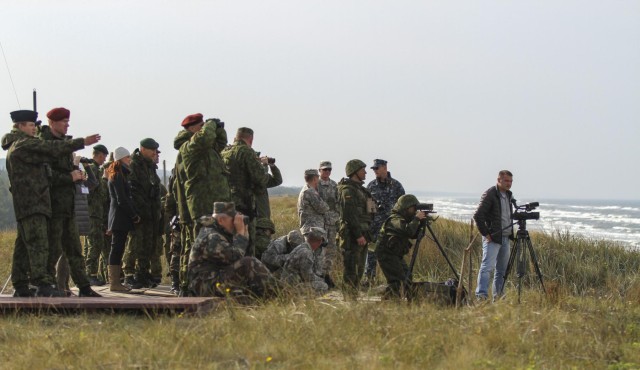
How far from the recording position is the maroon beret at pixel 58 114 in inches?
322

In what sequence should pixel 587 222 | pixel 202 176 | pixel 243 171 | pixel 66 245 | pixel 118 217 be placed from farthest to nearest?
pixel 587 222, pixel 118 217, pixel 243 171, pixel 202 176, pixel 66 245

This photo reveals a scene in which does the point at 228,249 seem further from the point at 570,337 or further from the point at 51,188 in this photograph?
the point at 570,337

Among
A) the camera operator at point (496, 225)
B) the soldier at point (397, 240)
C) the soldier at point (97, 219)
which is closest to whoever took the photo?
the soldier at point (397, 240)

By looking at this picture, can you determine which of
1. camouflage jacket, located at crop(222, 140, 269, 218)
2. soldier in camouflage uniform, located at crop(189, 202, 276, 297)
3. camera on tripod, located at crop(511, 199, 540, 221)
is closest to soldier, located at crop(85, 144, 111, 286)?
camouflage jacket, located at crop(222, 140, 269, 218)

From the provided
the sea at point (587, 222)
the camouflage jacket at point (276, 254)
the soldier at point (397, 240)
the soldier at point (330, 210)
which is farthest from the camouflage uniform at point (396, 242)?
the sea at point (587, 222)

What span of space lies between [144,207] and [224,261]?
8.21 feet

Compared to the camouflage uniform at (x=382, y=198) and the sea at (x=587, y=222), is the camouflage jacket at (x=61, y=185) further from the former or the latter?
the sea at (x=587, y=222)

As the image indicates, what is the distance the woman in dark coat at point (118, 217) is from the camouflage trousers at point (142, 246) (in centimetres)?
15

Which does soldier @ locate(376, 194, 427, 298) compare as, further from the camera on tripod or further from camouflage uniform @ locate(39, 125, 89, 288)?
camouflage uniform @ locate(39, 125, 89, 288)

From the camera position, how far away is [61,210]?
8117 millimetres

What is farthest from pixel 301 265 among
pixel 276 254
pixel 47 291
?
pixel 47 291

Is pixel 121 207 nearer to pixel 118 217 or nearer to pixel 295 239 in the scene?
pixel 118 217

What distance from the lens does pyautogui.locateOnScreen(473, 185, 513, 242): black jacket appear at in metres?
10.5

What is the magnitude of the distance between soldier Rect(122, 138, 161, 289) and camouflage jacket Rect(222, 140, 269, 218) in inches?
41.5
